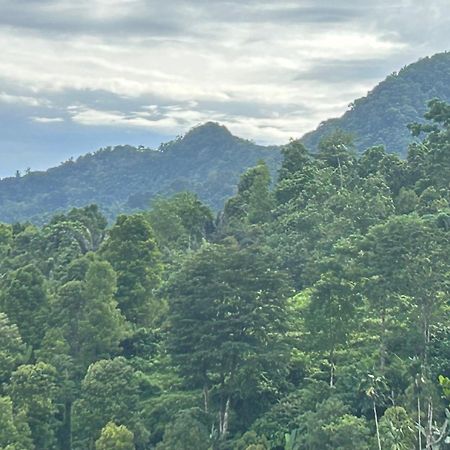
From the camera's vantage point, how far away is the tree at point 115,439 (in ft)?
86.2

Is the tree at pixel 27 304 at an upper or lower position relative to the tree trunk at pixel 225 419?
upper

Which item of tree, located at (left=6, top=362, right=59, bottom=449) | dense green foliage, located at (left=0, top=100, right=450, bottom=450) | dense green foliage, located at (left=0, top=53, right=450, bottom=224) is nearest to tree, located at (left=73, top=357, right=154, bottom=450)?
dense green foliage, located at (left=0, top=100, right=450, bottom=450)

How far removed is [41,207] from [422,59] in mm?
111427

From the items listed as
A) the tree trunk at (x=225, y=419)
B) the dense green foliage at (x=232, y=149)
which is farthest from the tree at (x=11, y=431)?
the dense green foliage at (x=232, y=149)

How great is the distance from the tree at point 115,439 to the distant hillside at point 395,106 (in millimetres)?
112975

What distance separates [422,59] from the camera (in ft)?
570

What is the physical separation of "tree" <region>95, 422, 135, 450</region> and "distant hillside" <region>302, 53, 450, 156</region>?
113 metres

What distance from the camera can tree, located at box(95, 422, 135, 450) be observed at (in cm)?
2627

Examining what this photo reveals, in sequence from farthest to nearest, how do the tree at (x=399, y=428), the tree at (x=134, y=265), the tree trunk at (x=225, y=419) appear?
1. the tree at (x=134, y=265)
2. the tree trunk at (x=225, y=419)
3. the tree at (x=399, y=428)

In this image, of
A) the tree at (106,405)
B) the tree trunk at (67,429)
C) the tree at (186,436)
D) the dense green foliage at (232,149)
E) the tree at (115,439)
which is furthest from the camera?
the dense green foliage at (232,149)

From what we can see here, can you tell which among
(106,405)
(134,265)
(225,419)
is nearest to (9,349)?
(106,405)

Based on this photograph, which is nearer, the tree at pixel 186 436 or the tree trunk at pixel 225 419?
the tree at pixel 186 436

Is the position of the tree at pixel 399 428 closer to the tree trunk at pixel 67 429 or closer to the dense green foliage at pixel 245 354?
the dense green foliage at pixel 245 354

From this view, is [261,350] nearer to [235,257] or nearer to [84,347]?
[235,257]
